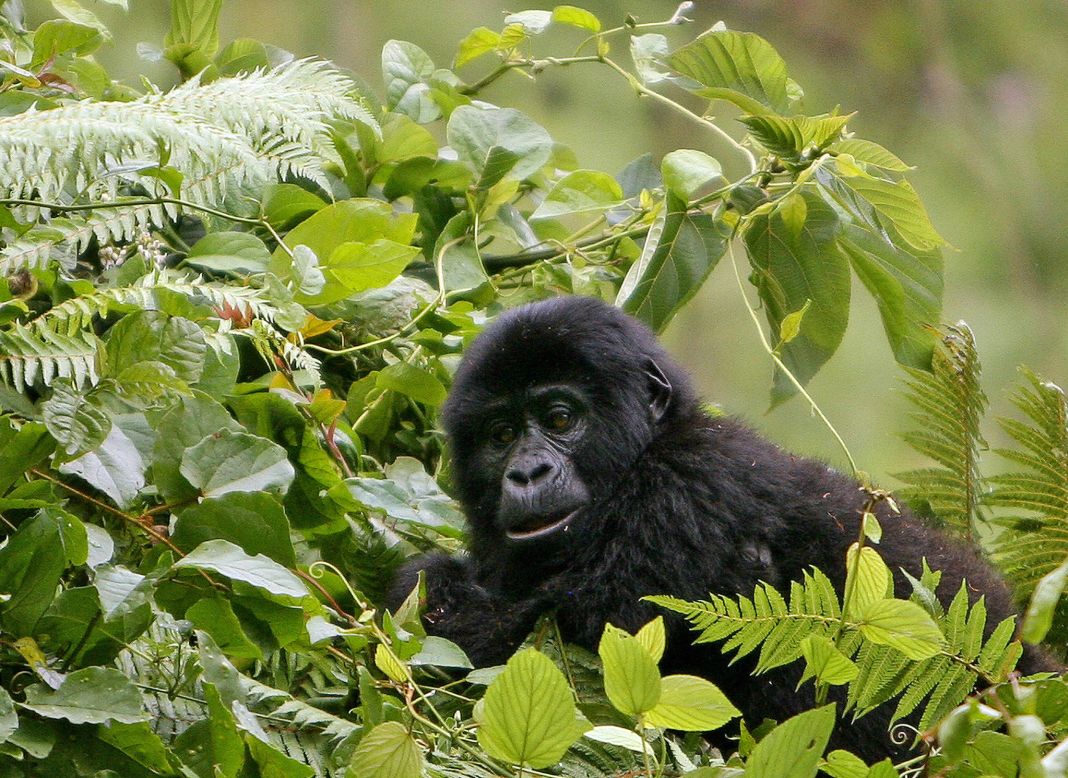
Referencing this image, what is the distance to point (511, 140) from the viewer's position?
9.11 ft

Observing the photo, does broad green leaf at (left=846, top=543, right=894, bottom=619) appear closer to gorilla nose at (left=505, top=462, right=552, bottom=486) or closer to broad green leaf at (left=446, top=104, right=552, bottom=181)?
gorilla nose at (left=505, top=462, right=552, bottom=486)

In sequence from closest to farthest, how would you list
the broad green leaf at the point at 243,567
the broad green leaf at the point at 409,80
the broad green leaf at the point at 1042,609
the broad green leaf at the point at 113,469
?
1. the broad green leaf at the point at 1042,609
2. the broad green leaf at the point at 243,567
3. the broad green leaf at the point at 113,469
4. the broad green leaf at the point at 409,80

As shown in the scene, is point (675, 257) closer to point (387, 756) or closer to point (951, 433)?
point (951, 433)

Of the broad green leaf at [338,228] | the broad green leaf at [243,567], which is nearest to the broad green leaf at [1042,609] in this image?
the broad green leaf at [243,567]

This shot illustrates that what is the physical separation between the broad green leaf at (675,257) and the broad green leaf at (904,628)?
1.31m

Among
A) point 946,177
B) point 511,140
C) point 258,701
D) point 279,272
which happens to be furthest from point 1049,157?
point 258,701

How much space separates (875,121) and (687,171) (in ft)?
26.3

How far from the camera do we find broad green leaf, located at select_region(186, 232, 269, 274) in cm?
220

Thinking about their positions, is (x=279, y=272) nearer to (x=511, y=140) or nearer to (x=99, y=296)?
(x=99, y=296)

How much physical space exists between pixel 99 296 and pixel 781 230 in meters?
1.35

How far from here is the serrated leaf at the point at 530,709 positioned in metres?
1.19

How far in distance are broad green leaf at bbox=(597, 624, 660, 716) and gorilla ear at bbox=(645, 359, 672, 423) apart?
1247 millimetres

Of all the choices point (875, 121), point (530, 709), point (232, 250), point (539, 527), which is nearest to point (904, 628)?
point (530, 709)

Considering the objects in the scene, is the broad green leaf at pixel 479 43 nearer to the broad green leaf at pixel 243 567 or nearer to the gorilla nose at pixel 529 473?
the gorilla nose at pixel 529 473
